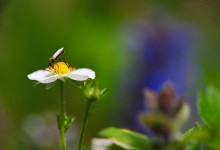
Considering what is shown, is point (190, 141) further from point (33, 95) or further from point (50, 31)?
point (50, 31)

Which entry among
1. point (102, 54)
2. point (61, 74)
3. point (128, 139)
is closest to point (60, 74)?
point (61, 74)

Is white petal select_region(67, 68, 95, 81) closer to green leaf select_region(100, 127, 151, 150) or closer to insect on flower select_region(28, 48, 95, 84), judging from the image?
insect on flower select_region(28, 48, 95, 84)

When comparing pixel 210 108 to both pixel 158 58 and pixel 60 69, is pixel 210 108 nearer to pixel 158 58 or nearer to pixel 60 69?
pixel 60 69

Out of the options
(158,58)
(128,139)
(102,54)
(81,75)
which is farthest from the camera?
(102,54)

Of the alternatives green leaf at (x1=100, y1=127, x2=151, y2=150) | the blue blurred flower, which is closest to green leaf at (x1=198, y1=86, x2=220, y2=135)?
green leaf at (x1=100, y1=127, x2=151, y2=150)

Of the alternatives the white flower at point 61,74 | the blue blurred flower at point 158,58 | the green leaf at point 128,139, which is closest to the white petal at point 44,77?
the white flower at point 61,74

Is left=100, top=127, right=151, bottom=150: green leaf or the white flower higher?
the white flower

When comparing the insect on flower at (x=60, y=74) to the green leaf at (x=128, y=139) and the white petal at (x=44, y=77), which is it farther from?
the green leaf at (x=128, y=139)
